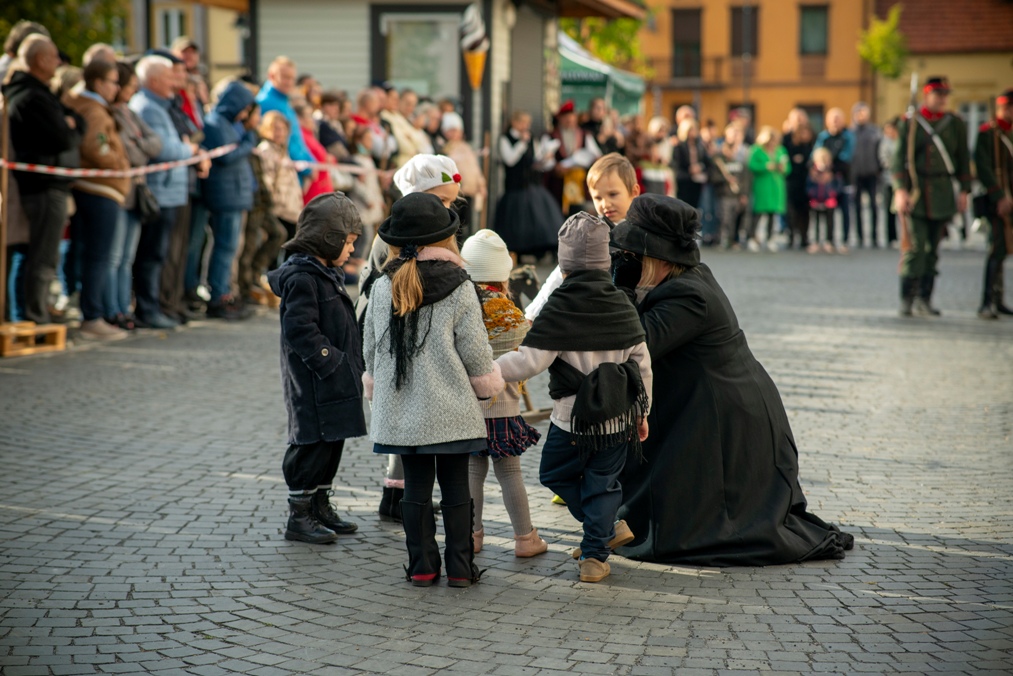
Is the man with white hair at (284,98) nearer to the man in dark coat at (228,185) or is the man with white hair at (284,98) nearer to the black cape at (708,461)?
the man in dark coat at (228,185)

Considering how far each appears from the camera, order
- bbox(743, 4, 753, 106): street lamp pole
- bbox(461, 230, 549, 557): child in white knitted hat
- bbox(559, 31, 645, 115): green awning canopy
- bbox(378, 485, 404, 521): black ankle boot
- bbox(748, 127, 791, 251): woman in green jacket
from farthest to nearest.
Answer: bbox(743, 4, 753, 106): street lamp pole, bbox(559, 31, 645, 115): green awning canopy, bbox(748, 127, 791, 251): woman in green jacket, bbox(378, 485, 404, 521): black ankle boot, bbox(461, 230, 549, 557): child in white knitted hat

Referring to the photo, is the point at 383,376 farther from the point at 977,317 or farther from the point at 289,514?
the point at 977,317

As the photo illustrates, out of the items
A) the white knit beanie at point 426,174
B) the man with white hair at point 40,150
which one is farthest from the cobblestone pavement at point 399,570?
the man with white hair at point 40,150

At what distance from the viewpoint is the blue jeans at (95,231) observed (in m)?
11.3

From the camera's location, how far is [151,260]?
12.1 metres

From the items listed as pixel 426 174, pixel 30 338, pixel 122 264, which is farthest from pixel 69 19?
pixel 426 174

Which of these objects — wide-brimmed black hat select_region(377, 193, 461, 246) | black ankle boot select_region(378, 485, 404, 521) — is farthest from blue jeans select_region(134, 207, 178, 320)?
wide-brimmed black hat select_region(377, 193, 461, 246)

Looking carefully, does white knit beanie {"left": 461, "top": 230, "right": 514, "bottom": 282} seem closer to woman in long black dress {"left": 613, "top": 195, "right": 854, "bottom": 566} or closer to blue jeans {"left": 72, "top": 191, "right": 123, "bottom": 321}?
woman in long black dress {"left": 613, "top": 195, "right": 854, "bottom": 566}

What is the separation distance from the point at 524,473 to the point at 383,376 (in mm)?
2138

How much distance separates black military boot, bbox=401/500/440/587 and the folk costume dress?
12.8 meters

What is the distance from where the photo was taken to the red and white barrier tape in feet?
35.0

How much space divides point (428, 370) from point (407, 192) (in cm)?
130

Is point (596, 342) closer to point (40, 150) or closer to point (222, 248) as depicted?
point (40, 150)

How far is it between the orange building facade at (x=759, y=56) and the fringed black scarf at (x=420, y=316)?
5948 cm
